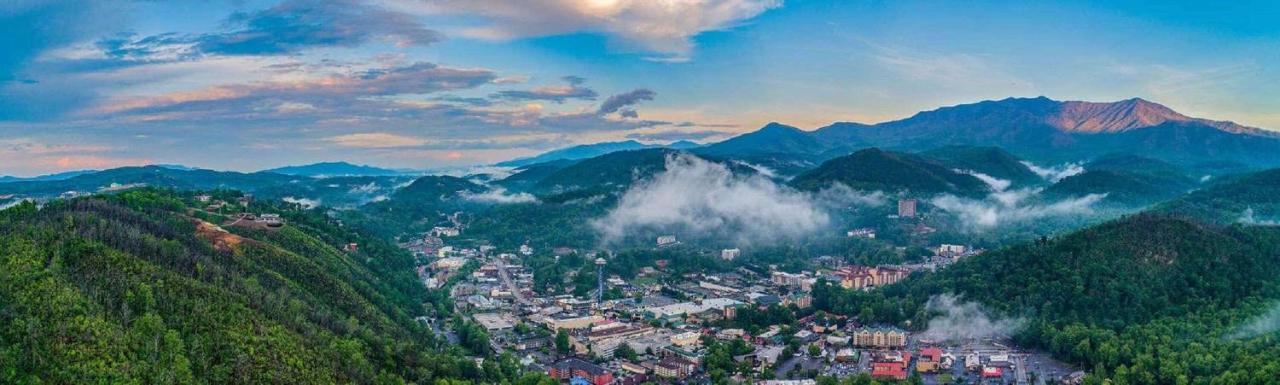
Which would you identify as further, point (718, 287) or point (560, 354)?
point (718, 287)

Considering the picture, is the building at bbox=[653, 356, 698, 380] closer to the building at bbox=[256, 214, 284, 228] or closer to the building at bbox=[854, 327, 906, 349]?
the building at bbox=[854, 327, 906, 349]

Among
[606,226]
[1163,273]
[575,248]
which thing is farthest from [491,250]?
[1163,273]

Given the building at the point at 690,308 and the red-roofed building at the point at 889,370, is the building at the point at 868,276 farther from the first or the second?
the red-roofed building at the point at 889,370

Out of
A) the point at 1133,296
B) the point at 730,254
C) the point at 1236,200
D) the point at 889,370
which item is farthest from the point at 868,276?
the point at 1236,200

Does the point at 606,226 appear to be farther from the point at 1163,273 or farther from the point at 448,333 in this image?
the point at 1163,273

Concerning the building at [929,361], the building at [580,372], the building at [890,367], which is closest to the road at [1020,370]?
the building at [929,361]

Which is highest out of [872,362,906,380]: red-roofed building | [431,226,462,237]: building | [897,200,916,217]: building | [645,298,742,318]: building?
[897,200,916,217]: building

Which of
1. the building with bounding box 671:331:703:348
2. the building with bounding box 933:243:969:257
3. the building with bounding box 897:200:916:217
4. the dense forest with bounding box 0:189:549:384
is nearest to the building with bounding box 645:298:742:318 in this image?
the building with bounding box 671:331:703:348
